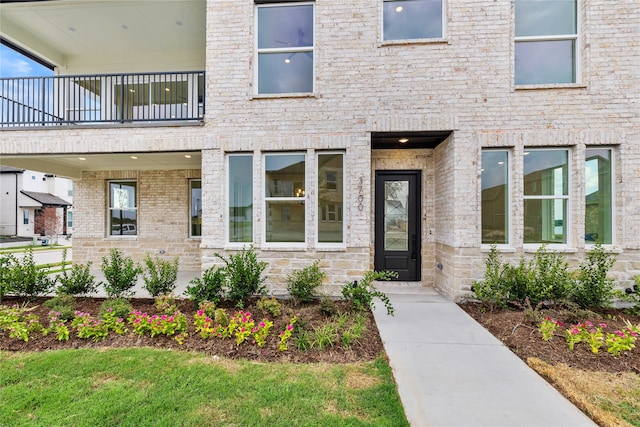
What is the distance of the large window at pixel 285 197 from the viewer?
5.52 m

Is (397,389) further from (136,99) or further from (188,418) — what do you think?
(136,99)

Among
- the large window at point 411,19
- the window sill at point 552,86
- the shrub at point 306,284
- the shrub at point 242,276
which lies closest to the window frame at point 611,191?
the window sill at point 552,86

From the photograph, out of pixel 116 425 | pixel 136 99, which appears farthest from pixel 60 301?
pixel 136 99

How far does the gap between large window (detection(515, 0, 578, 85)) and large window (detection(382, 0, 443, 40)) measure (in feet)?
4.81

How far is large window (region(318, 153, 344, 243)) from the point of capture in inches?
213

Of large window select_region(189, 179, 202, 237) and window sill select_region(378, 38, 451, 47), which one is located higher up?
window sill select_region(378, 38, 451, 47)

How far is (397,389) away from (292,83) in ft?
17.4

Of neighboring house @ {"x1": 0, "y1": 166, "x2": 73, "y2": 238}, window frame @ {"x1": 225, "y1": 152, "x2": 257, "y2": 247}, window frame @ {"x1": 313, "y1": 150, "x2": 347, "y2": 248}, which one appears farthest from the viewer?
neighboring house @ {"x1": 0, "y1": 166, "x2": 73, "y2": 238}

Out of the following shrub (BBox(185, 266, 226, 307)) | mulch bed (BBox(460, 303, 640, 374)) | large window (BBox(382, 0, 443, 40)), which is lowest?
mulch bed (BBox(460, 303, 640, 374))

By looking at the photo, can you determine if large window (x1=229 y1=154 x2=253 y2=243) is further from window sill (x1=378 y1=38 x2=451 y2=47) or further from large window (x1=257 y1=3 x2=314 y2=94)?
window sill (x1=378 y1=38 x2=451 y2=47)

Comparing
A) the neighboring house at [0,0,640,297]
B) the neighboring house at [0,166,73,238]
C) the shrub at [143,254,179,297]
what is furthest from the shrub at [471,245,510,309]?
the neighboring house at [0,166,73,238]

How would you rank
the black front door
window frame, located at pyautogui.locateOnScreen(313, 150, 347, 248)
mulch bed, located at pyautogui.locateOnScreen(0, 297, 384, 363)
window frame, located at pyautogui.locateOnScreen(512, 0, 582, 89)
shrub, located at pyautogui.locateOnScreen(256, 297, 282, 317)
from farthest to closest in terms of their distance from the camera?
1. the black front door
2. window frame, located at pyautogui.locateOnScreen(313, 150, 347, 248)
3. window frame, located at pyautogui.locateOnScreen(512, 0, 582, 89)
4. shrub, located at pyautogui.locateOnScreen(256, 297, 282, 317)
5. mulch bed, located at pyautogui.locateOnScreen(0, 297, 384, 363)

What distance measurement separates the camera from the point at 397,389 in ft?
8.52

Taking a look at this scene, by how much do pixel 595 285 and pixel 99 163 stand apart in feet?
36.8
